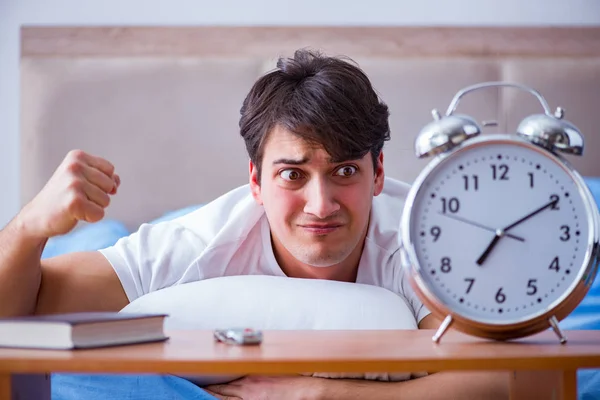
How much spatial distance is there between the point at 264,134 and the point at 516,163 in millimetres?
748

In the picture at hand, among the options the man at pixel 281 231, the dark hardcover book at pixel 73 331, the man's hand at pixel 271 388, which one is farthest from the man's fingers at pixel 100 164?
the man's hand at pixel 271 388

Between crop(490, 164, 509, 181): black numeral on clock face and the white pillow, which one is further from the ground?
crop(490, 164, 509, 181): black numeral on clock face

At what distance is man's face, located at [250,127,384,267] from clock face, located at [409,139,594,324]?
0.48 metres

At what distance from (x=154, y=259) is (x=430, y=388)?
0.72 meters

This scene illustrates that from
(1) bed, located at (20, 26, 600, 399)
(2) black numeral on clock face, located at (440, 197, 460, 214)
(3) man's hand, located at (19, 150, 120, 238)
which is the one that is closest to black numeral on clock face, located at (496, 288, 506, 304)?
(2) black numeral on clock face, located at (440, 197, 460, 214)

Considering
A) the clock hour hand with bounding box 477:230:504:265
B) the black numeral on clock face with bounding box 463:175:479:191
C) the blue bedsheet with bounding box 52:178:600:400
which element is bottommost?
the blue bedsheet with bounding box 52:178:600:400

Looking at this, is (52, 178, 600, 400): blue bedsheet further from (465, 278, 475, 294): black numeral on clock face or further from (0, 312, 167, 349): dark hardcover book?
(465, 278, 475, 294): black numeral on clock face

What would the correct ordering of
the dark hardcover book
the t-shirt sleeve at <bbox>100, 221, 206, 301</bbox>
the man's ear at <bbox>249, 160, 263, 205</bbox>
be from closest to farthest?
the dark hardcover book < the t-shirt sleeve at <bbox>100, 221, 206, 301</bbox> < the man's ear at <bbox>249, 160, 263, 205</bbox>

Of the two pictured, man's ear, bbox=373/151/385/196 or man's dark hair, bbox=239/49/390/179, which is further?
man's ear, bbox=373/151/385/196

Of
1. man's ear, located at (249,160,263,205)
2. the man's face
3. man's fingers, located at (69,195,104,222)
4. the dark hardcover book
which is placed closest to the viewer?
the dark hardcover book

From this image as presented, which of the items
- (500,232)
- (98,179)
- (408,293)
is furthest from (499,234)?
(408,293)

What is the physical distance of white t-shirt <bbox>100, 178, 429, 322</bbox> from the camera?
5.33ft

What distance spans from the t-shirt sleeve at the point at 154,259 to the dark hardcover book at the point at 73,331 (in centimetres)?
65

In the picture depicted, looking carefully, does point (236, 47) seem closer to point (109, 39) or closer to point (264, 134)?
point (109, 39)
